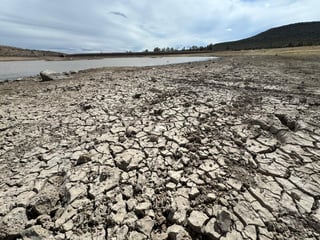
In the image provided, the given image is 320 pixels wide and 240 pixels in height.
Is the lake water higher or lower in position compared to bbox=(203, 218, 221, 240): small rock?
lower

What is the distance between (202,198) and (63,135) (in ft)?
9.71

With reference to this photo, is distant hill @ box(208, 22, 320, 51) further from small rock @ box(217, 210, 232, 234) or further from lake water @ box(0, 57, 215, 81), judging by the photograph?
small rock @ box(217, 210, 232, 234)

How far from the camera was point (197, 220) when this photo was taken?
2.06 metres

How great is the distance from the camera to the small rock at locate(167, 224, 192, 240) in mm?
1917

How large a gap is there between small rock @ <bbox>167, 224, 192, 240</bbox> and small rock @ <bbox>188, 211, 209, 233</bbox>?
9 cm

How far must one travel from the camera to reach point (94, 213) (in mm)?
2238

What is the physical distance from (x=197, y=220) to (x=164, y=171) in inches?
34.5

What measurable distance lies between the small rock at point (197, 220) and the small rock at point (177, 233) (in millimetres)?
94

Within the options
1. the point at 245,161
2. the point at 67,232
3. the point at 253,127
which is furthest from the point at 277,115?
the point at 67,232

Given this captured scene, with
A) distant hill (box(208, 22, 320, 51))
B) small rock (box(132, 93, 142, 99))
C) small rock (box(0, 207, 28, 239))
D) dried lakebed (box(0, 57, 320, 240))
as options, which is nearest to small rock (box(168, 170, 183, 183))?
dried lakebed (box(0, 57, 320, 240))

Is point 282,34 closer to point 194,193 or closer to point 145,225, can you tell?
point 194,193

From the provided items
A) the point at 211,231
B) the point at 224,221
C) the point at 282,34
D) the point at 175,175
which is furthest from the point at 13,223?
the point at 282,34

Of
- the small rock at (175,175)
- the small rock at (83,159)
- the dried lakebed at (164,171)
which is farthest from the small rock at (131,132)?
the small rock at (175,175)

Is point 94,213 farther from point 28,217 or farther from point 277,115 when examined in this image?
point 277,115
